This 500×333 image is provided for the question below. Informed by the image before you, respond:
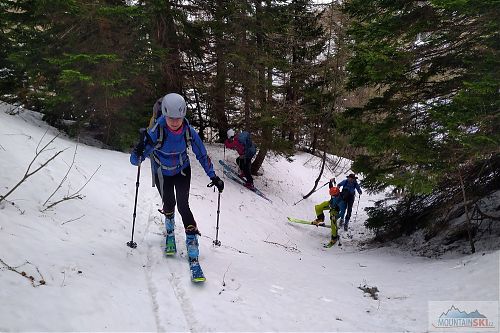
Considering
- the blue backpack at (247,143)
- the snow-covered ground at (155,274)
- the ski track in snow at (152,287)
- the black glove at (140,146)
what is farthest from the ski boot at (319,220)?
the black glove at (140,146)

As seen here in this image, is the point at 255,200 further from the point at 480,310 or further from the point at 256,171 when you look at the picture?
the point at 480,310

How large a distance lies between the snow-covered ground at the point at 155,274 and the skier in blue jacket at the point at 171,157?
558 millimetres

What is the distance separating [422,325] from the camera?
465 cm

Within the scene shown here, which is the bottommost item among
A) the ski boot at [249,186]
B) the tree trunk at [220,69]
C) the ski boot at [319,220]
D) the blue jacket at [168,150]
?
the ski boot at [319,220]

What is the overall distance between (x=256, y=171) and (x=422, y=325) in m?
13.0

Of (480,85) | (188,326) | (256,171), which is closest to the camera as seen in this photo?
(188,326)

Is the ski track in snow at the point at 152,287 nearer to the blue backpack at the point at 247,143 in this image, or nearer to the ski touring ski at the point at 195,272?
the ski touring ski at the point at 195,272

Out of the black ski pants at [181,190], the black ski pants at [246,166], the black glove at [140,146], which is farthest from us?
the black ski pants at [246,166]

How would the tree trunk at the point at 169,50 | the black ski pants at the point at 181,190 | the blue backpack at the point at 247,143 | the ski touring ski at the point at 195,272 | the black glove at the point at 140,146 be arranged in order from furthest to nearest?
the blue backpack at the point at 247,143 → the tree trunk at the point at 169,50 → the black ski pants at the point at 181,190 → the black glove at the point at 140,146 → the ski touring ski at the point at 195,272

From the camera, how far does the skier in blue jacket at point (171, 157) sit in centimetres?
543

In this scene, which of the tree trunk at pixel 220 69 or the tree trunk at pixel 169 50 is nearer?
the tree trunk at pixel 169 50

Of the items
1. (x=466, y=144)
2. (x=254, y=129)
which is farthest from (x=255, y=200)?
(x=466, y=144)

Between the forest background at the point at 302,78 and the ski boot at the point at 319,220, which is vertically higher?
the forest background at the point at 302,78

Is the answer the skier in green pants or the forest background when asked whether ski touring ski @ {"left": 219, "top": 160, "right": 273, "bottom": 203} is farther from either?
the skier in green pants
